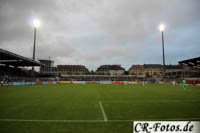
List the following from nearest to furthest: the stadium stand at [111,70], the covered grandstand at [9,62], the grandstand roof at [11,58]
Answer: the grandstand roof at [11,58] → the covered grandstand at [9,62] → the stadium stand at [111,70]

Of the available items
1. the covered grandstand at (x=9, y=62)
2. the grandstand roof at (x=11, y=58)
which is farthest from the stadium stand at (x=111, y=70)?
the grandstand roof at (x=11, y=58)

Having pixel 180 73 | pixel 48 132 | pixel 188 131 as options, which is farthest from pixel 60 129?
pixel 180 73

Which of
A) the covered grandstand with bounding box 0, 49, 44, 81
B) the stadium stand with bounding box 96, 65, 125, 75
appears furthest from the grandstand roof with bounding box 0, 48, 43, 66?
the stadium stand with bounding box 96, 65, 125, 75

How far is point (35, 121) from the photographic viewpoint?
5414 mm

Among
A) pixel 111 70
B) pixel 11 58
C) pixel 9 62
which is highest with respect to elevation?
pixel 11 58

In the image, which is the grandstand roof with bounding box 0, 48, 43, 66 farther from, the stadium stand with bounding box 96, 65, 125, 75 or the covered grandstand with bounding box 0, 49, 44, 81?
the stadium stand with bounding box 96, 65, 125, 75

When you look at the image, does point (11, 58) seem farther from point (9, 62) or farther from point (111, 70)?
point (111, 70)

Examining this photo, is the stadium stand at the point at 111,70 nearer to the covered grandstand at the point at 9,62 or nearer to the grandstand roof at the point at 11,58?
the covered grandstand at the point at 9,62

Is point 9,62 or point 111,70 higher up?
point 9,62

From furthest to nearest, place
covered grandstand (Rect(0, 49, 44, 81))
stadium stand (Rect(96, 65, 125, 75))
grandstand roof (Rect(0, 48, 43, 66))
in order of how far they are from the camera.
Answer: stadium stand (Rect(96, 65, 125, 75)) → covered grandstand (Rect(0, 49, 44, 81)) → grandstand roof (Rect(0, 48, 43, 66))

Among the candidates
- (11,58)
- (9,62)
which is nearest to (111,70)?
(9,62)

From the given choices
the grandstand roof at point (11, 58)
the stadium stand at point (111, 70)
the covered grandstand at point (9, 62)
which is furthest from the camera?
the stadium stand at point (111, 70)

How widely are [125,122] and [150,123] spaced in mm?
2662

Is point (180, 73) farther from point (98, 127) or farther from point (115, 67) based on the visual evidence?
point (98, 127)
